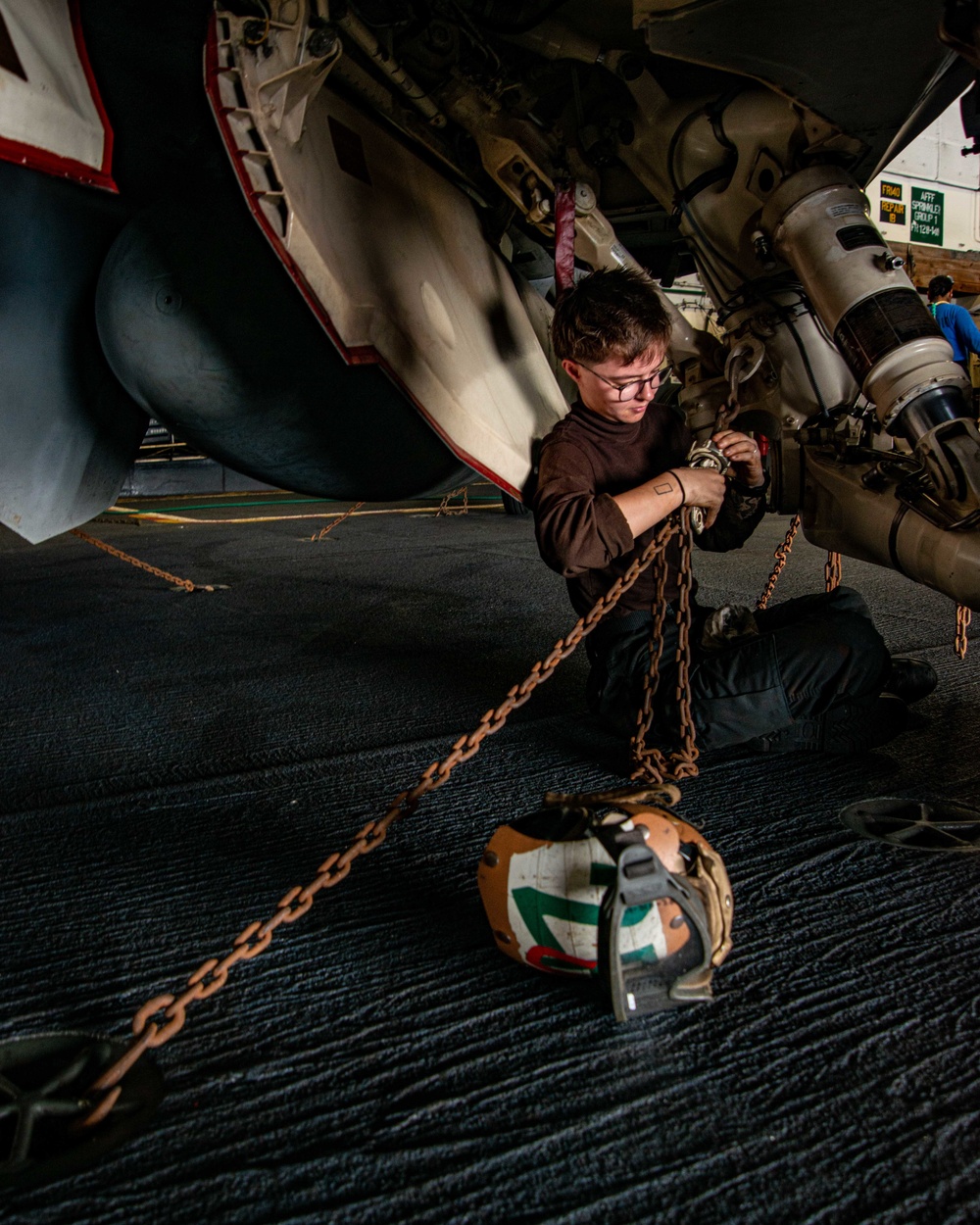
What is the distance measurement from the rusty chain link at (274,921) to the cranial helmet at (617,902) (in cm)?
12

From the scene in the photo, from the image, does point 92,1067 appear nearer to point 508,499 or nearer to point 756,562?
point 756,562

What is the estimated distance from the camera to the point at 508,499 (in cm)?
671

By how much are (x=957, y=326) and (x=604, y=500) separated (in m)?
4.61

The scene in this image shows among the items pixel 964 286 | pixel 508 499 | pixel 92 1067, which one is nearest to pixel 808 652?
pixel 92 1067

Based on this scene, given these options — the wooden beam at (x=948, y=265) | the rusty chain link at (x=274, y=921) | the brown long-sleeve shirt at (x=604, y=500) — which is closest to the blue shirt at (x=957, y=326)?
the wooden beam at (x=948, y=265)

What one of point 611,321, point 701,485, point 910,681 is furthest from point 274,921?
point 910,681

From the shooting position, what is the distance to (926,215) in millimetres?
7809

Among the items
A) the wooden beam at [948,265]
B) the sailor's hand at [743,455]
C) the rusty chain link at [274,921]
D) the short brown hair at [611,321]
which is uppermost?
the short brown hair at [611,321]

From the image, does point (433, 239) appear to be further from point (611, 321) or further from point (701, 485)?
point (701, 485)

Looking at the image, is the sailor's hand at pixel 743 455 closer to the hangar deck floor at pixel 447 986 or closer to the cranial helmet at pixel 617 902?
the hangar deck floor at pixel 447 986

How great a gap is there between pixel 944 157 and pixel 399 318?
27.1 ft

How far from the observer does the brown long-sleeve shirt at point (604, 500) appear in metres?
1.34

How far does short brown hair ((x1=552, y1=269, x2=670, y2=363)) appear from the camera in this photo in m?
1.42

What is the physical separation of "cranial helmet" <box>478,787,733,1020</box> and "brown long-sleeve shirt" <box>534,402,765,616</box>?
0.52 metres
